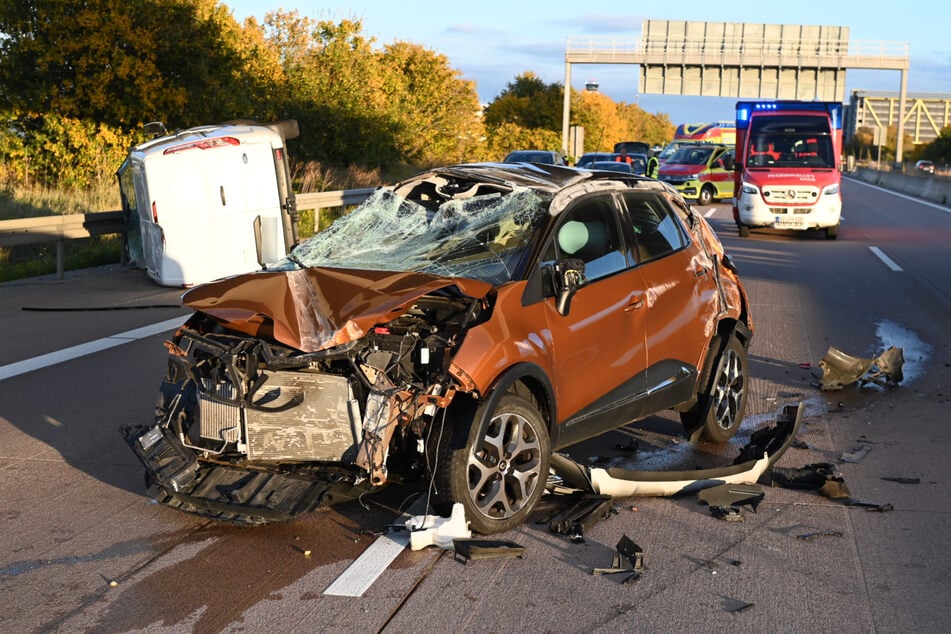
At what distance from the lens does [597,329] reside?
20.2 feet

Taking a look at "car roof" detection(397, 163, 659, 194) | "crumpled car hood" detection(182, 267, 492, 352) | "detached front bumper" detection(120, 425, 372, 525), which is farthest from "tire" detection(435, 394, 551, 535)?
"car roof" detection(397, 163, 659, 194)

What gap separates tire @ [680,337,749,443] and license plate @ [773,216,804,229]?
17933 mm

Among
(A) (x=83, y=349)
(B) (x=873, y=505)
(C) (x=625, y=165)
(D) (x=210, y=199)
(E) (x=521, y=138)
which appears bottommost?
(E) (x=521, y=138)

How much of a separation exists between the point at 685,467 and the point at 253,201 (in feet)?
31.2

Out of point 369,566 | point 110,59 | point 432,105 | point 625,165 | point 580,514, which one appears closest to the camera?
point 369,566

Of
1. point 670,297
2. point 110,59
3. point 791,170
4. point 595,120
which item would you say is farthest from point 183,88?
point 595,120

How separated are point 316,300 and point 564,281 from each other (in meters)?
1.24

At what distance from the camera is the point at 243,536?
18.6 feet

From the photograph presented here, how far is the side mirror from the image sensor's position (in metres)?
5.90

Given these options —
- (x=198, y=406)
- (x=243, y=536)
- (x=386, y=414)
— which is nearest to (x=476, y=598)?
(x=386, y=414)

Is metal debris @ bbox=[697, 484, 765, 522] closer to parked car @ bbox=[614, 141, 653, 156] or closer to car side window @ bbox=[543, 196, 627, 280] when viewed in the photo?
car side window @ bbox=[543, 196, 627, 280]

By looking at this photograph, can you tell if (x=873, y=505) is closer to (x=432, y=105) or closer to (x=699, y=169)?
(x=699, y=169)

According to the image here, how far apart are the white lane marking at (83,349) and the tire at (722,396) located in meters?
5.65

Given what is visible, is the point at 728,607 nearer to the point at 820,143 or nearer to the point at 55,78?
the point at 820,143
